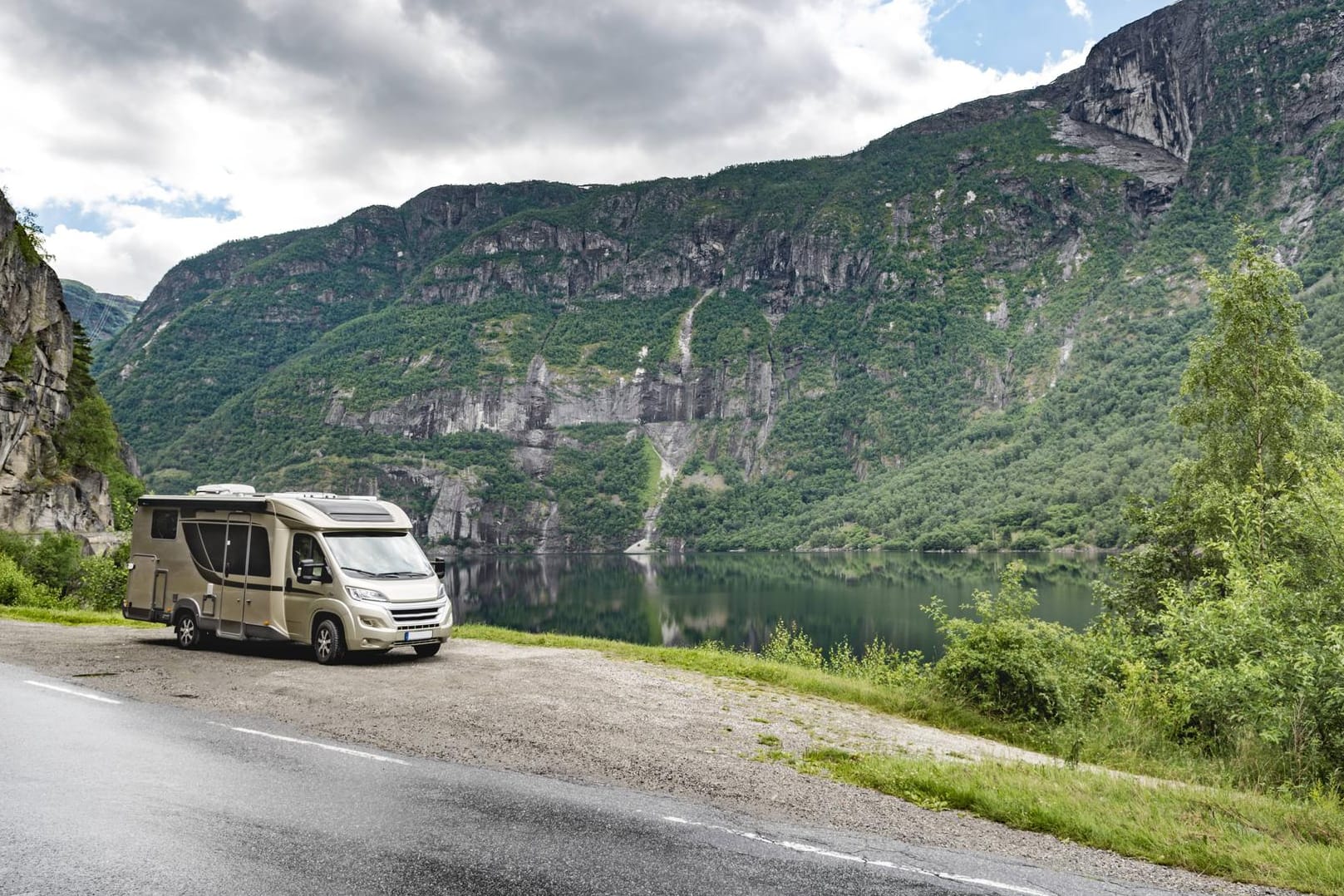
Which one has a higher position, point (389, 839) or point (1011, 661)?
point (1011, 661)

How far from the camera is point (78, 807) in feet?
24.0

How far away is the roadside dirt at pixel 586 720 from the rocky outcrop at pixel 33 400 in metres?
49.4

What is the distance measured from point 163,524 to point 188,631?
8.42 feet

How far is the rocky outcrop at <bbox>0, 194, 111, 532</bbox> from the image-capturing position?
57.8 meters

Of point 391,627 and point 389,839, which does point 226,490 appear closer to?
point 391,627

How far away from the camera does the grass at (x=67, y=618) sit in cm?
2506

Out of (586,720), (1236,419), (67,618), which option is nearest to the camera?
(586,720)

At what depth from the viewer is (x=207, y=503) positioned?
18188mm

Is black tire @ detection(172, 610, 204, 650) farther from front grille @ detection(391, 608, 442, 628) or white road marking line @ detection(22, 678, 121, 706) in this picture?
front grille @ detection(391, 608, 442, 628)

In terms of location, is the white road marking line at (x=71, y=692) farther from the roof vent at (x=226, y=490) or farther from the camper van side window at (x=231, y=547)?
the roof vent at (x=226, y=490)

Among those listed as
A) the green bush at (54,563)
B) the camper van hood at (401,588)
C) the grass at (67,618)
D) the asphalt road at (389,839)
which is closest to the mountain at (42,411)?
the green bush at (54,563)

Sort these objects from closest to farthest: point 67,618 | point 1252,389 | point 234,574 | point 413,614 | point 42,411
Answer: point 413,614, point 234,574, point 1252,389, point 67,618, point 42,411

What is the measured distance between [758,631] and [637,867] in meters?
57.0

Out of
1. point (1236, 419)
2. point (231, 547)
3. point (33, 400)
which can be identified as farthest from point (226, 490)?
point (33, 400)
